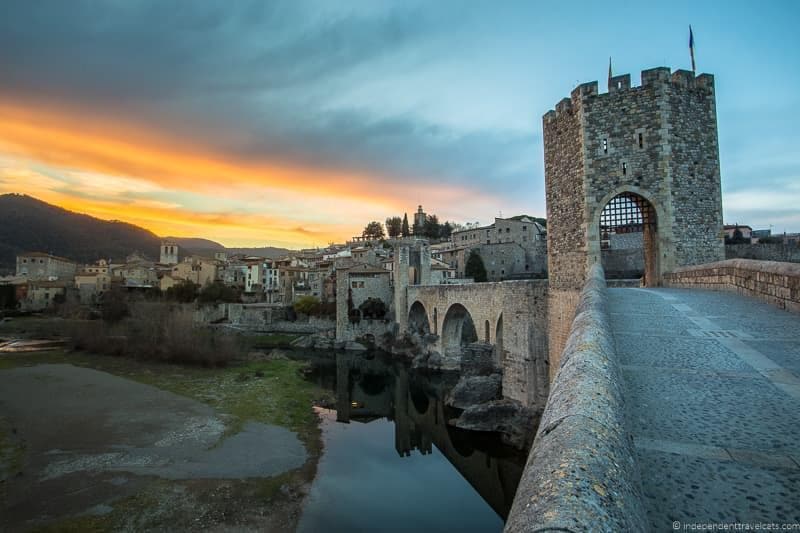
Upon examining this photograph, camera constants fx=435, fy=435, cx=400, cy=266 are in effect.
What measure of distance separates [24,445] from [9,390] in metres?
10.6

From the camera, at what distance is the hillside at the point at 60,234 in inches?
4242

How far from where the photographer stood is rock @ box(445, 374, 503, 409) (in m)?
20.2

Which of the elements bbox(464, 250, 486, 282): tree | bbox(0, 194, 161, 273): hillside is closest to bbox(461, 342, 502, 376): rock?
bbox(464, 250, 486, 282): tree

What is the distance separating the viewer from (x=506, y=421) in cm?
1589

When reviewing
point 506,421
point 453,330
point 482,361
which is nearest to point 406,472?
point 506,421

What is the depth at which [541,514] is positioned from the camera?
1.22 m

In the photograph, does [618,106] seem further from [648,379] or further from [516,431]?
[516,431]

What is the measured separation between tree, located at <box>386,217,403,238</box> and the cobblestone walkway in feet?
292

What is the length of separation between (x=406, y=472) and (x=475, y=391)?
7.07 meters

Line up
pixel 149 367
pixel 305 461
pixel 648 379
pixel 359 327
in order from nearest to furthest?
pixel 648 379, pixel 305 461, pixel 149 367, pixel 359 327

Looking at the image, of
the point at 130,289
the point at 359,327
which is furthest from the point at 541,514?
the point at 130,289

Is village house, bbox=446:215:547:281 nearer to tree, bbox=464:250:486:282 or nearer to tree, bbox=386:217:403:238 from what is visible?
tree, bbox=464:250:486:282

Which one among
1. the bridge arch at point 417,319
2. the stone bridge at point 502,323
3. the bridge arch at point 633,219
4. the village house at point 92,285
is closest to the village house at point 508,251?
the bridge arch at point 417,319

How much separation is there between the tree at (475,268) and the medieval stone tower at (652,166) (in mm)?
39541
